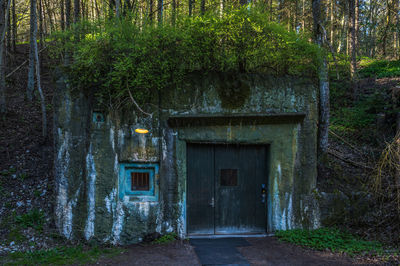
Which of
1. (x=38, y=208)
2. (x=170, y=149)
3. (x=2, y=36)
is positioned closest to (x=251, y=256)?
(x=170, y=149)

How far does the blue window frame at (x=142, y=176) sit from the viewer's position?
20.2 feet

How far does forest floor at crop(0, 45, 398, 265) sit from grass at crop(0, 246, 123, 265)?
19cm

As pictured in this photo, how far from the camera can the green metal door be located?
6484mm

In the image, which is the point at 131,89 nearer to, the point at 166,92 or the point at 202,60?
the point at 166,92

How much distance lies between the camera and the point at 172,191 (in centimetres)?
620

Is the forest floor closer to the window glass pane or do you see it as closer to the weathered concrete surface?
the weathered concrete surface

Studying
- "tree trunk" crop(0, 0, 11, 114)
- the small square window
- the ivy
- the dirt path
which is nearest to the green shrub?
the ivy

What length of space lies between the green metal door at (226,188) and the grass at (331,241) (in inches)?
27.0

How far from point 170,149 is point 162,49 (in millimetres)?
2016

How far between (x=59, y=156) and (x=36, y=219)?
1.57m

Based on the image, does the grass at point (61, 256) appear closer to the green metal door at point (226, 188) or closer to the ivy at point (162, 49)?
the green metal door at point (226, 188)

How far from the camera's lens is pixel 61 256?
5340 millimetres

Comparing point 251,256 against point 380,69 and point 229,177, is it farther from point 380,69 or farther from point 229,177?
point 380,69

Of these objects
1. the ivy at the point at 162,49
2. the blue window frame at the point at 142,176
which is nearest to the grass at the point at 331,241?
the blue window frame at the point at 142,176
